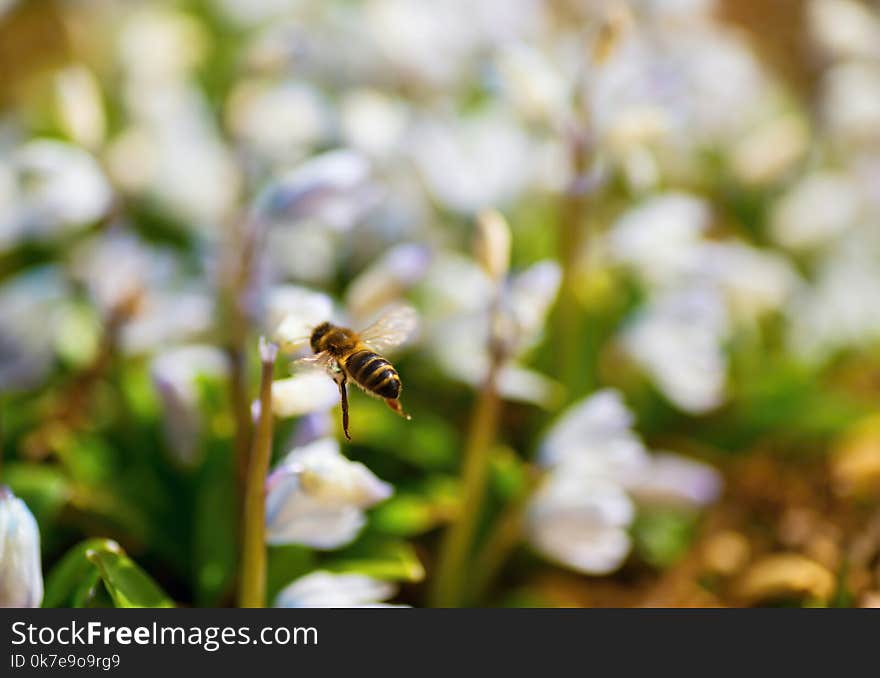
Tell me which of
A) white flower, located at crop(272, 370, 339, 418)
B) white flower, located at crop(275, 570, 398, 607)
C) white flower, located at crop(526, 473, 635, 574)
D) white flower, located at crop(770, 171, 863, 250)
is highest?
white flower, located at crop(770, 171, 863, 250)

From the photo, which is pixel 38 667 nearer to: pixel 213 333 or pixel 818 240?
pixel 213 333

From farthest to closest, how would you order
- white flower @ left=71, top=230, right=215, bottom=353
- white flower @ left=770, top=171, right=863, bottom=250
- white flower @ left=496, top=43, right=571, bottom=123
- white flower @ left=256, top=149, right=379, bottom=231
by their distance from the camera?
1. white flower @ left=770, top=171, right=863, bottom=250
2. white flower @ left=496, top=43, right=571, bottom=123
3. white flower @ left=71, top=230, right=215, bottom=353
4. white flower @ left=256, top=149, right=379, bottom=231

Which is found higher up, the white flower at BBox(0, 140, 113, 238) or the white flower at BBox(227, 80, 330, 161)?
the white flower at BBox(227, 80, 330, 161)

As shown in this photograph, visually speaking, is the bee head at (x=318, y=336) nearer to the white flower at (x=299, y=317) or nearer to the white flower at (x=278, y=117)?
the white flower at (x=299, y=317)

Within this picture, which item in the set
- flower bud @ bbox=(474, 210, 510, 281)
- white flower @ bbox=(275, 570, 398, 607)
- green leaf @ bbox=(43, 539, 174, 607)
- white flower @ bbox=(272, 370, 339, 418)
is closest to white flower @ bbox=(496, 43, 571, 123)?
flower bud @ bbox=(474, 210, 510, 281)

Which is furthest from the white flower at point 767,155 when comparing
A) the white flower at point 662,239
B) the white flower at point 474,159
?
the white flower at point 474,159

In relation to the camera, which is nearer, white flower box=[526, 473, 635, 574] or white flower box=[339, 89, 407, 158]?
white flower box=[526, 473, 635, 574]

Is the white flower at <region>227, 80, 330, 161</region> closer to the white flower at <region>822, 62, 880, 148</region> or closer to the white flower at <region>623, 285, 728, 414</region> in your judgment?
the white flower at <region>623, 285, 728, 414</region>
